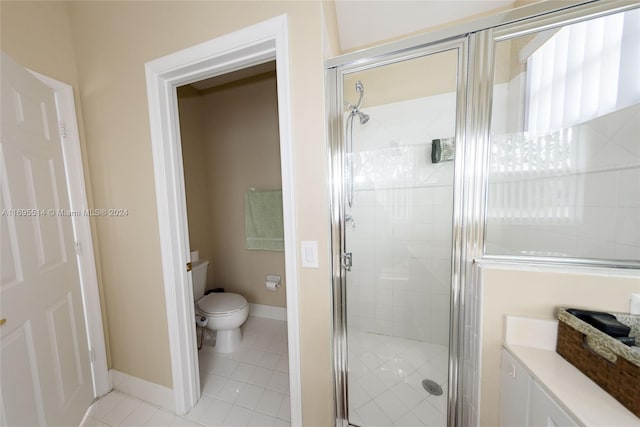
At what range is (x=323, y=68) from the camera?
88 centimetres

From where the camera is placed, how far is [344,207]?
109cm

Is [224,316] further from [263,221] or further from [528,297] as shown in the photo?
[528,297]

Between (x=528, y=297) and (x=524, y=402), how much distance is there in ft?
1.23

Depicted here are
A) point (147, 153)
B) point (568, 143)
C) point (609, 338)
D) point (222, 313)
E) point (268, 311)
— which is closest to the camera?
point (609, 338)

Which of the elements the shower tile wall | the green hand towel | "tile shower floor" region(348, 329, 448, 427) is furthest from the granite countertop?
the green hand towel

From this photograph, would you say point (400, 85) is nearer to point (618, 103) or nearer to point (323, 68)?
point (323, 68)

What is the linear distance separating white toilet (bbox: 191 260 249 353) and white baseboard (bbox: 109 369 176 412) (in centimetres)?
47

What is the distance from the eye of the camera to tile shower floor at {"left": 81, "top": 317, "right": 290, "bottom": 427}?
126cm

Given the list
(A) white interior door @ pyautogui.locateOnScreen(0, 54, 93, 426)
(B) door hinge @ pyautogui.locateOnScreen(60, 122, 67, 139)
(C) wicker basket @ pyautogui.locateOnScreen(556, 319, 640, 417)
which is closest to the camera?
(C) wicker basket @ pyautogui.locateOnScreen(556, 319, 640, 417)

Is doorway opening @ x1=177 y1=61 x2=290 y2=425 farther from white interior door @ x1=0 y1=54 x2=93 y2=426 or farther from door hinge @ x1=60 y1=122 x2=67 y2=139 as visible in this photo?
door hinge @ x1=60 y1=122 x2=67 y2=139

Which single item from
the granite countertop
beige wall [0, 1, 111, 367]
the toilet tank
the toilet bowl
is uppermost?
beige wall [0, 1, 111, 367]

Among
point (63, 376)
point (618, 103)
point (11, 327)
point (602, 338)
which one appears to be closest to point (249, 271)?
point (63, 376)

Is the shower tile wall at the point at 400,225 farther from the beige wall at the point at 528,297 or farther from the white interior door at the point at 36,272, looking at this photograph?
the white interior door at the point at 36,272

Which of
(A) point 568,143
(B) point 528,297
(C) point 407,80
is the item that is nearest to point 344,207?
(B) point 528,297
